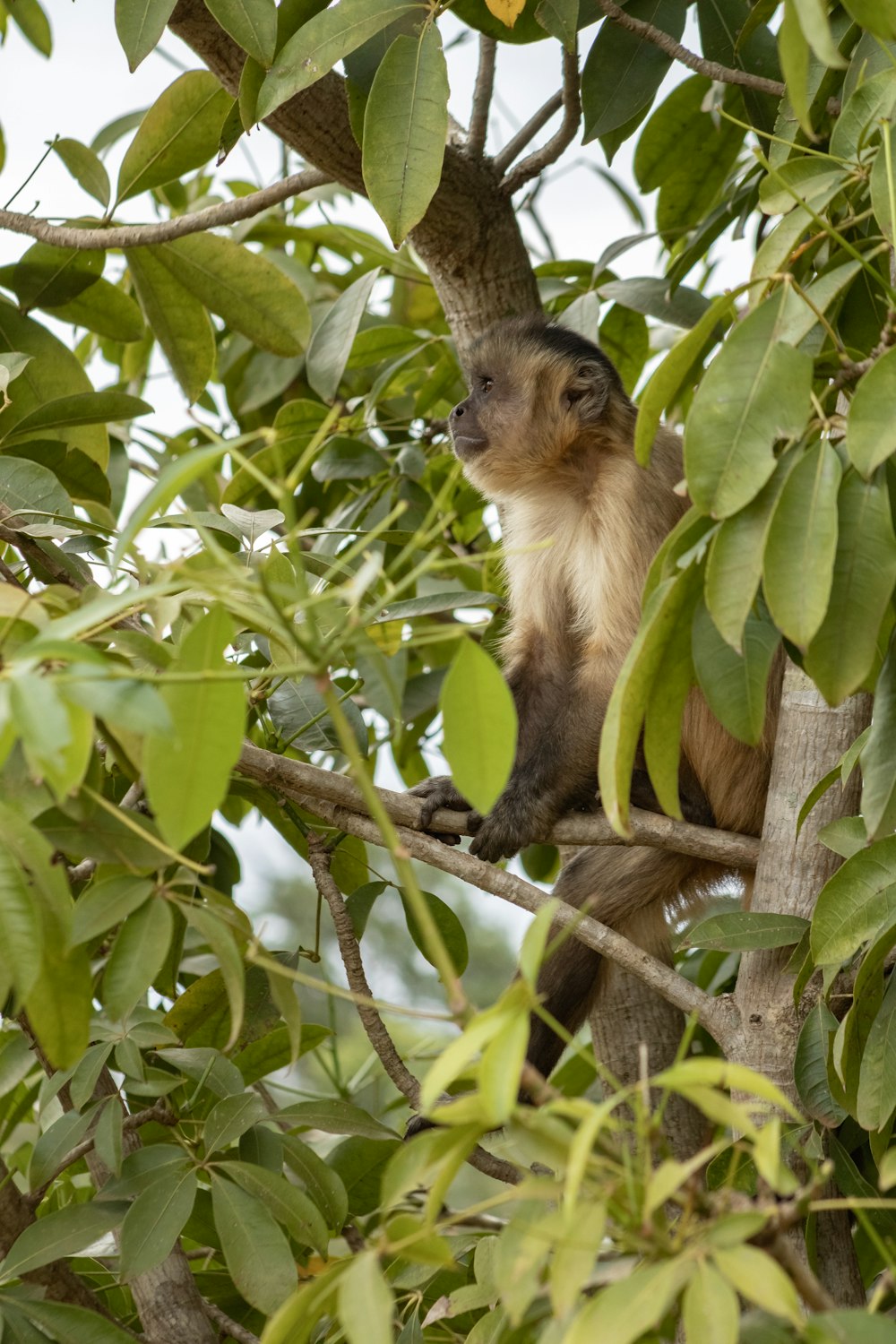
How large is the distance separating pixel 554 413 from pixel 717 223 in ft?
1.96

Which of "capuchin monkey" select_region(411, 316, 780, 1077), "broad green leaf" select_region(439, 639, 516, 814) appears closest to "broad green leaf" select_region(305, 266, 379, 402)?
"capuchin monkey" select_region(411, 316, 780, 1077)

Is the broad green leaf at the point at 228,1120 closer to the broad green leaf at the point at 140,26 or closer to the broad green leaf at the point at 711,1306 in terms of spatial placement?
the broad green leaf at the point at 711,1306

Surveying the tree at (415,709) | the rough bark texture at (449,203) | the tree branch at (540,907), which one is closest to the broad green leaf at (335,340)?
the tree at (415,709)

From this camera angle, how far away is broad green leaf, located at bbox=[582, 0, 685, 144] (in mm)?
2061

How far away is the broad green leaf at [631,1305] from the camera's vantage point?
0.77m

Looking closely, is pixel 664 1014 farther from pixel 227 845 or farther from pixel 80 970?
pixel 80 970

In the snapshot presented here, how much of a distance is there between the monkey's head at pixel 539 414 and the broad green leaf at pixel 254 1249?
172cm

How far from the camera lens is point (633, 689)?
1.16 metres

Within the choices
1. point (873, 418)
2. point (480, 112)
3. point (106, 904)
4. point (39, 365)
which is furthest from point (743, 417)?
point (480, 112)

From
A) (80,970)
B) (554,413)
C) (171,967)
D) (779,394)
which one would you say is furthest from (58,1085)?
(554,413)

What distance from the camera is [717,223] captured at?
98.3 inches

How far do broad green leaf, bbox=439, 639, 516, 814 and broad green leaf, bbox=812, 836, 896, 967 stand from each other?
591 millimetres

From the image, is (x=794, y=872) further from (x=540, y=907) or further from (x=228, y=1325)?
(x=228, y=1325)

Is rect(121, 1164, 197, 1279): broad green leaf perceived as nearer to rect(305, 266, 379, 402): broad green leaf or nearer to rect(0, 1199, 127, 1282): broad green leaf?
rect(0, 1199, 127, 1282): broad green leaf
